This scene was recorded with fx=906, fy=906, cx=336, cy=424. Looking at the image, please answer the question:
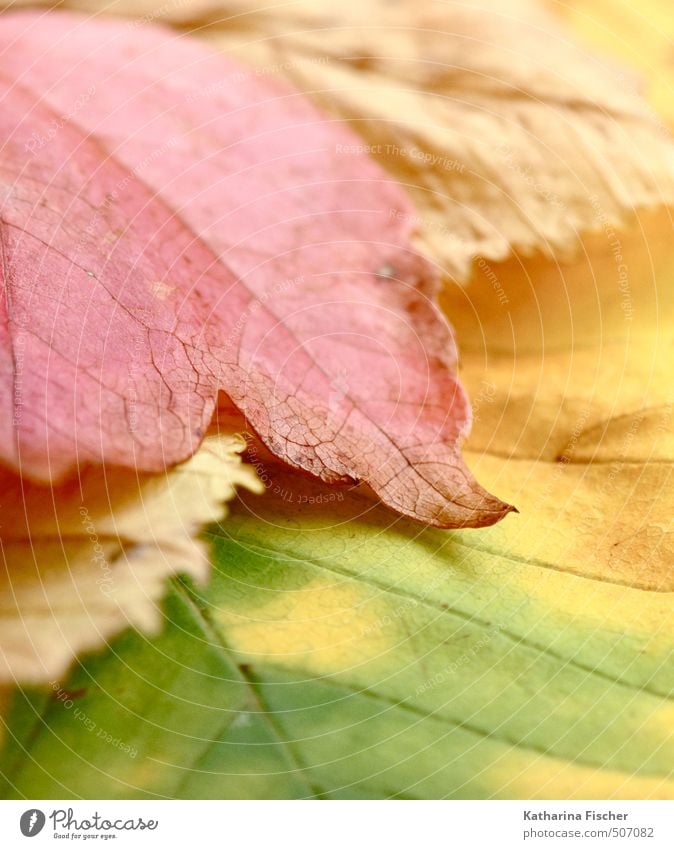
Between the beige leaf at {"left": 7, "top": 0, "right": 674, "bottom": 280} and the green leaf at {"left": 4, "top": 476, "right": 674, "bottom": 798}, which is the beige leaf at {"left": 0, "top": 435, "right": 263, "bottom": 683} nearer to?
the green leaf at {"left": 4, "top": 476, "right": 674, "bottom": 798}

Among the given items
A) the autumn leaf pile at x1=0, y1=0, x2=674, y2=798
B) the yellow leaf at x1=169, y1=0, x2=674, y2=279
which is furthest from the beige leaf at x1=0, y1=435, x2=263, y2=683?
the yellow leaf at x1=169, y1=0, x2=674, y2=279

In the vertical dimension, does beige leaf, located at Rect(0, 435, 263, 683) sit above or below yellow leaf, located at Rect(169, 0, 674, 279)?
below
